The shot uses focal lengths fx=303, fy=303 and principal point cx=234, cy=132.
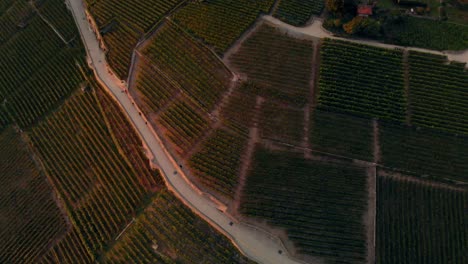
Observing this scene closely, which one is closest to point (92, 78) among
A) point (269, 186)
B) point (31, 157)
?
point (31, 157)

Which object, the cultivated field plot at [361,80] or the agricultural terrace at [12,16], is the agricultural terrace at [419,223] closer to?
the cultivated field plot at [361,80]

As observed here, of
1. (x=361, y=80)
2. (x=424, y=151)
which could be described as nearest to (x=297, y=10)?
(x=361, y=80)

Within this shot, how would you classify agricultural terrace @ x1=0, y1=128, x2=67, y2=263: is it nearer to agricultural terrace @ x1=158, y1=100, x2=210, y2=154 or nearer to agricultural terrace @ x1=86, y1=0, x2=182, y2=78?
agricultural terrace @ x1=158, y1=100, x2=210, y2=154

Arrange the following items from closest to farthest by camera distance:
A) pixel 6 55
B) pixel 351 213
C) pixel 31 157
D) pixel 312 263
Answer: pixel 312 263
pixel 351 213
pixel 31 157
pixel 6 55

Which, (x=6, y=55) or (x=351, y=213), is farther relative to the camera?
(x=6, y=55)

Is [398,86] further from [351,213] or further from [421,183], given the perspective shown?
[351,213]

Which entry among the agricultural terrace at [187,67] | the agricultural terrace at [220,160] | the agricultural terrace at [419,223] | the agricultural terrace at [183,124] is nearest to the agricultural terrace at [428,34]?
the agricultural terrace at [419,223]

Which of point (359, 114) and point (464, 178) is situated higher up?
point (359, 114)

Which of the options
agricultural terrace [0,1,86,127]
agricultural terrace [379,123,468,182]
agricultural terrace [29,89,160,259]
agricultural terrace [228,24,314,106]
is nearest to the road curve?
agricultural terrace [29,89,160,259]
